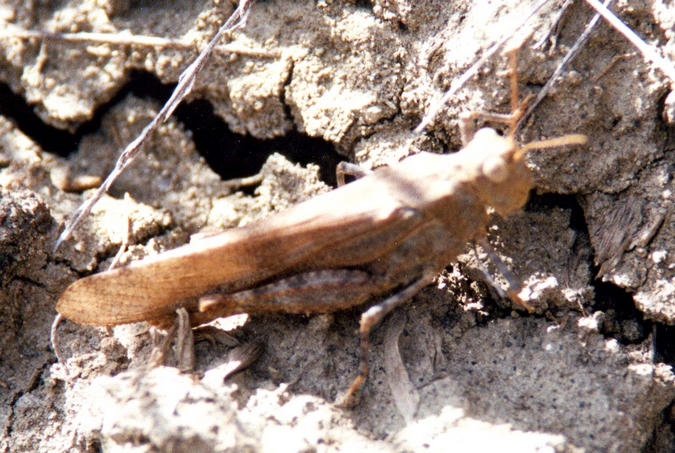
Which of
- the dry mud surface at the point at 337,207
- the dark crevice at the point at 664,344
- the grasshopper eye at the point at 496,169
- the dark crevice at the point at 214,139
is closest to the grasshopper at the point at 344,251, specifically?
the grasshopper eye at the point at 496,169

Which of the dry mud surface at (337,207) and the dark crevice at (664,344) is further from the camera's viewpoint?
the dark crevice at (664,344)

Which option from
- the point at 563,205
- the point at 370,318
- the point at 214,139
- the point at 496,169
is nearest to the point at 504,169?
the point at 496,169

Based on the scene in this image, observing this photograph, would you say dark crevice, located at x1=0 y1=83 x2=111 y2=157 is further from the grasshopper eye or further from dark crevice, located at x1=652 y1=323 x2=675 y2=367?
dark crevice, located at x1=652 y1=323 x2=675 y2=367

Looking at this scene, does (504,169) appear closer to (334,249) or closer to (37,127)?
(334,249)

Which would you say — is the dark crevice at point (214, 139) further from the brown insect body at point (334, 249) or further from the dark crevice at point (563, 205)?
the dark crevice at point (563, 205)

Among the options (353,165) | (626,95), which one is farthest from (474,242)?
(626,95)

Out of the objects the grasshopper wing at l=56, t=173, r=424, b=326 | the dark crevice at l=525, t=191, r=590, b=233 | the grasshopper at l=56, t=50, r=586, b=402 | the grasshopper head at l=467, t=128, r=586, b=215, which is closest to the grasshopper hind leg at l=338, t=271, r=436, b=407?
the grasshopper at l=56, t=50, r=586, b=402

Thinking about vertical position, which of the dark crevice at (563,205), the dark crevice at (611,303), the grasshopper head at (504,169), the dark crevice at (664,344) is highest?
the grasshopper head at (504,169)
